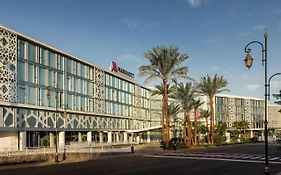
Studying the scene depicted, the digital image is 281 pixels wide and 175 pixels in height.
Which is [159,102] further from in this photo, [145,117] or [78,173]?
[78,173]

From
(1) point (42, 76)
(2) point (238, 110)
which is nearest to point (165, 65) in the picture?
(1) point (42, 76)

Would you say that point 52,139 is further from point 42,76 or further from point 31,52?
point 31,52

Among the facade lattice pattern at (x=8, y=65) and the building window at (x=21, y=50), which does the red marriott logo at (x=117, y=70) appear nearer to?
the building window at (x=21, y=50)

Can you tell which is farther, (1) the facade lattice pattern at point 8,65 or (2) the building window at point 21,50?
(2) the building window at point 21,50

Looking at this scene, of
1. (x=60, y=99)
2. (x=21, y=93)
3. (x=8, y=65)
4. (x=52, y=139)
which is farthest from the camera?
(x=52, y=139)

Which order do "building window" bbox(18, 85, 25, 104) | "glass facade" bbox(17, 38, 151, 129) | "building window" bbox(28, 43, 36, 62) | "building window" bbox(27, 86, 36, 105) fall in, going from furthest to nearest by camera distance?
"building window" bbox(28, 43, 36, 62)
"building window" bbox(27, 86, 36, 105)
"glass facade" bbox(17, 38, 151, 129)
"building window" bbox(18, 85, 25, 104)

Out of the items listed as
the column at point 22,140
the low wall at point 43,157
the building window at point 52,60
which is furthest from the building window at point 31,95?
the low wall at point 43,157

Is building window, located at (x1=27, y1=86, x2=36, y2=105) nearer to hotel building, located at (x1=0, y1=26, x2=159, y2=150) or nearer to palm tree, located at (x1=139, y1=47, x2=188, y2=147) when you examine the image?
hotel building, located at (x1=0, y1=26, x2=159, y2=150)

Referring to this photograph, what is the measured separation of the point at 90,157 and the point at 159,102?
86.8 meters

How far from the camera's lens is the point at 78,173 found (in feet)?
83.1

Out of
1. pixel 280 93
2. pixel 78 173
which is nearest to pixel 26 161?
pixel 78 173

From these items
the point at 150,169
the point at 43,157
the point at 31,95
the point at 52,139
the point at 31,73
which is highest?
the point at 31,73

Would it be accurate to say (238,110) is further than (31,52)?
Yes

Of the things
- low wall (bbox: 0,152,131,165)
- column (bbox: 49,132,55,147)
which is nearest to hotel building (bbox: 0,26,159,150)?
column (bbox: 49,132,55,147)
